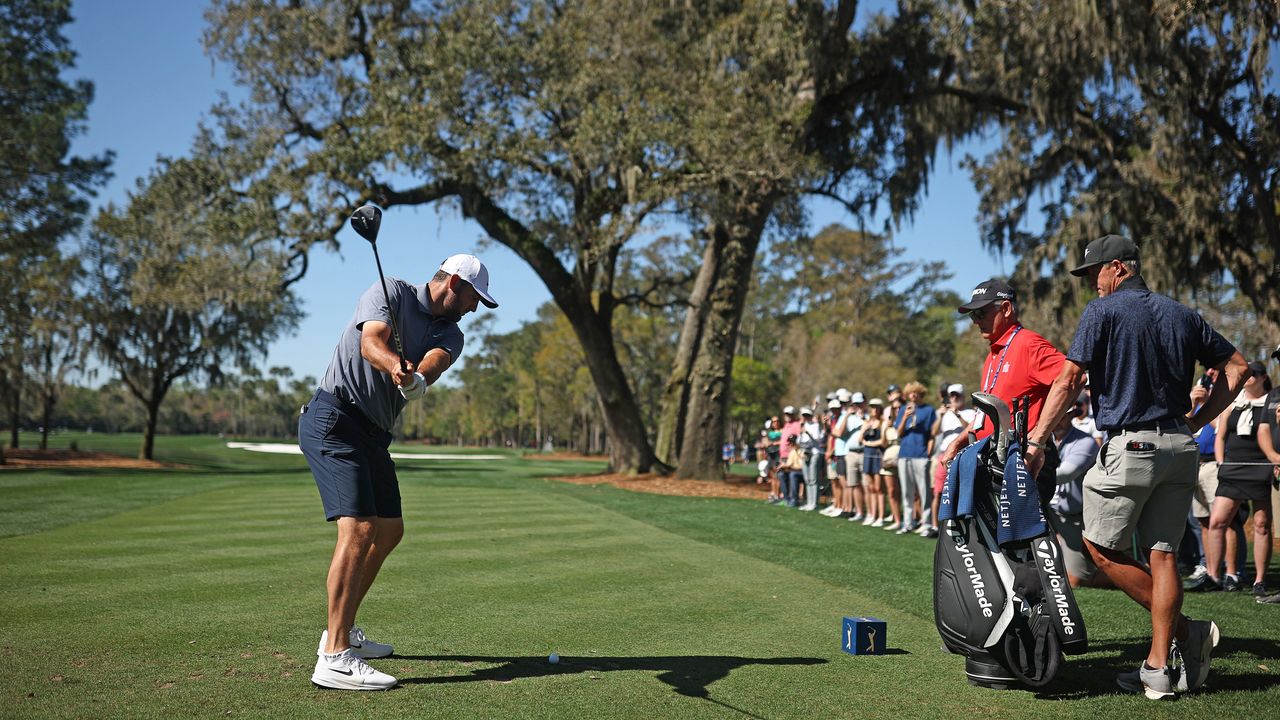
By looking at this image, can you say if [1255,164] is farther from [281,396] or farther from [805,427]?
[281,396]

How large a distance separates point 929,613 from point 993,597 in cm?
234

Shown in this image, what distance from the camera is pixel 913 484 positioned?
13992 mm

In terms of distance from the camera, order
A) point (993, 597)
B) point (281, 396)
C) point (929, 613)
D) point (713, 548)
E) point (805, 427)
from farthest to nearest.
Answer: point (281, 396), point (805, 427), point (713, 548), point (929, 613), point (993, 597)

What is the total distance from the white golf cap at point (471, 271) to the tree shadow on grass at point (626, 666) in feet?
6.70

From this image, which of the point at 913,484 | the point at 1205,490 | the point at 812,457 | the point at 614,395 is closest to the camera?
the point at 1205,490

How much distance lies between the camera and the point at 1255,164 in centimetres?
1883

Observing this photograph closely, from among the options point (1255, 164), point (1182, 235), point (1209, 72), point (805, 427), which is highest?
point (1209, 72)

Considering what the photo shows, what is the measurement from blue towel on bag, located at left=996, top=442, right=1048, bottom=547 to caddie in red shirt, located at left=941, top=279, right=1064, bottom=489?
607mm

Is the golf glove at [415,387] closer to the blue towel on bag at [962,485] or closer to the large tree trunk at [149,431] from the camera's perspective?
the blue towel on bag at [962,485]

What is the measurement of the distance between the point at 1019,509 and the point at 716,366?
67.3ft

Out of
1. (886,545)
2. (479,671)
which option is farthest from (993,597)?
(886,545)

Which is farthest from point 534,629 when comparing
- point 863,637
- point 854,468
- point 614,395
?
point 614,395

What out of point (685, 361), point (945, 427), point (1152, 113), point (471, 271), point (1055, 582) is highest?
point (1152, 113)

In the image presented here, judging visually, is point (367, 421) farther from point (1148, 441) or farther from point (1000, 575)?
point (1148, 441)
